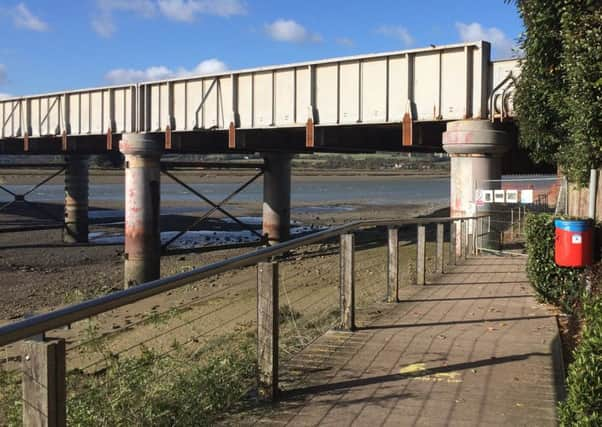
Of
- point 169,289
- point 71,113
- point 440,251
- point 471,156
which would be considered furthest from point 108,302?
point 71,113

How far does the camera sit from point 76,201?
35.0m

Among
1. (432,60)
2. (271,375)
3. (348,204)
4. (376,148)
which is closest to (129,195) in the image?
(376,148)

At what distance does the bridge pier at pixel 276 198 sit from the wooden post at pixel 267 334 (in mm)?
22431

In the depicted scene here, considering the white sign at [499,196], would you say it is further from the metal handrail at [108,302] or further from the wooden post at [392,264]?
the metal handrail at [108,302]

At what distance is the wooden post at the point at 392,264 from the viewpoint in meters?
9.00

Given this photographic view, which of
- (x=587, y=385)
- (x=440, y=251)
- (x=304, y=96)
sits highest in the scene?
(x=304, y=96)

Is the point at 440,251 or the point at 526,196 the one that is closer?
the point at 440,251

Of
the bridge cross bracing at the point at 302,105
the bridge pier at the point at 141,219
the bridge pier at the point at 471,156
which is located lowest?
the bridge pier at the point at 141,219

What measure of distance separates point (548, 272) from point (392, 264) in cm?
191

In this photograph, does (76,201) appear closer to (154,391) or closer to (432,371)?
(432,371)

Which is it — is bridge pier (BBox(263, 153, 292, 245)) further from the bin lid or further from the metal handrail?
the metal handrail

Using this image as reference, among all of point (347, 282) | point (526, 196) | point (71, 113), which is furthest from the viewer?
point (71, 113)

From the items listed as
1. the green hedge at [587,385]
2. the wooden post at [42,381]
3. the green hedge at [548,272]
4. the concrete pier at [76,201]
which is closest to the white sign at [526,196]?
the green hedge at [548,272]

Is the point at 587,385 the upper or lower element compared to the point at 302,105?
lower
